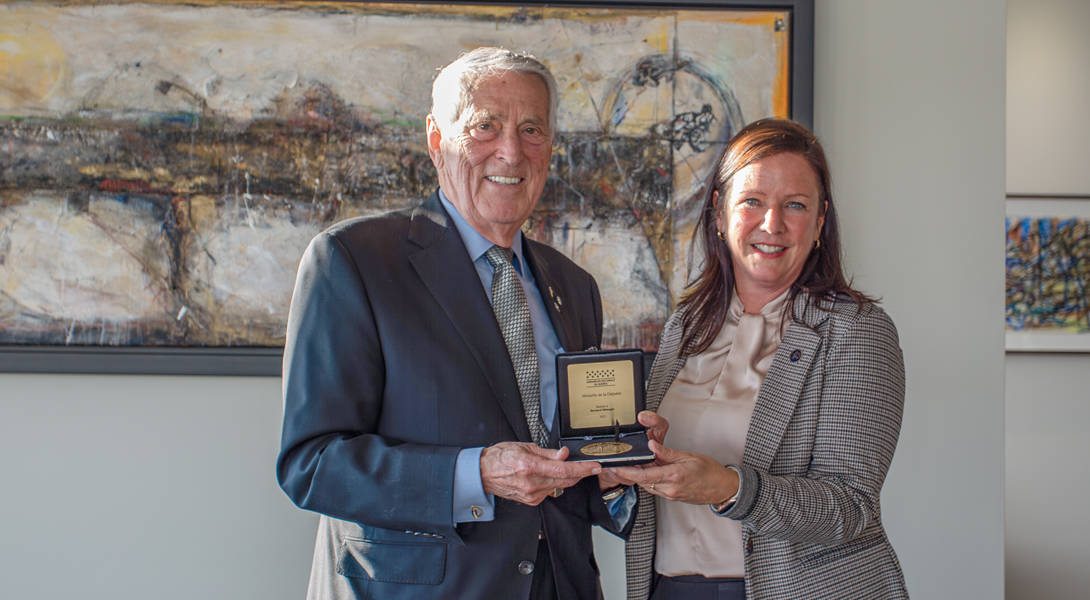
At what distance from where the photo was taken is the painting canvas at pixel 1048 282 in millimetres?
4203

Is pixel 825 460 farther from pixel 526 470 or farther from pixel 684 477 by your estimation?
pixel 526 470

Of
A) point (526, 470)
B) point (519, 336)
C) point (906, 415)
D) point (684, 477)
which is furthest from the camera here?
point (906, 415)

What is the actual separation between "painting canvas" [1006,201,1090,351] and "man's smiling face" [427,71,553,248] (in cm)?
344

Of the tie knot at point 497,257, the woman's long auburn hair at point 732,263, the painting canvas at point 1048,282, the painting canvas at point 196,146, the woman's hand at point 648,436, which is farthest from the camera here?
the painting canvas at point 1048,282

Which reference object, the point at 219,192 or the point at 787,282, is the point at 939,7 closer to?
the point at 787,282

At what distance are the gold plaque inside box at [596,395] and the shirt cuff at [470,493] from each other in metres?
0.21

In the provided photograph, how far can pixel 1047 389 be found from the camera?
4.30 m

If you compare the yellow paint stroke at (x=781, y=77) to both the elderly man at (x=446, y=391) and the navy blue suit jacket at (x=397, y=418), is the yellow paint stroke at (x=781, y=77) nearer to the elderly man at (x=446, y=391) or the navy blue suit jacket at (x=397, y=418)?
the elderly man at (x=446, y=391)

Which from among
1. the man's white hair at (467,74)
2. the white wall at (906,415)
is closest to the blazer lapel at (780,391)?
the man's white hair at (467,74)

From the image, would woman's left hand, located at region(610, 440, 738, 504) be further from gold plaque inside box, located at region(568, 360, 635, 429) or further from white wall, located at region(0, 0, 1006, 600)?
white wall, located at region(0, 0, 1006, 600)

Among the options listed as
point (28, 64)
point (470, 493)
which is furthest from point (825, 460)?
point (28, 64)

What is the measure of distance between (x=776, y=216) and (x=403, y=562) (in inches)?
42.4

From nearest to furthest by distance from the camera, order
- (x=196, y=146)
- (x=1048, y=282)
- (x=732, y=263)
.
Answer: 1. (x=732, y=263)
2. (x=196, y=146)
3. (x=1048, y=282)

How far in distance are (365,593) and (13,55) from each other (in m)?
2.34
